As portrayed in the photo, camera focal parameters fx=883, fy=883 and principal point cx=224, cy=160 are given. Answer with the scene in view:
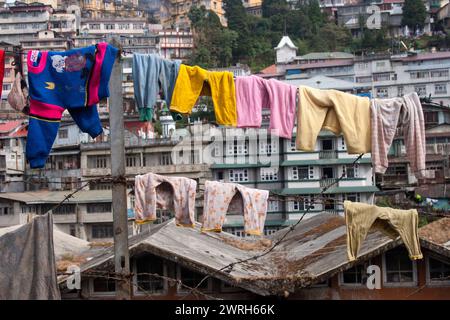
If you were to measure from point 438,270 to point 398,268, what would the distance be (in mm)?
570

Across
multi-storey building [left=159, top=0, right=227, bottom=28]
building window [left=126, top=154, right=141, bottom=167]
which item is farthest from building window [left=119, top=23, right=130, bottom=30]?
building window [left=126, top=154, right=141, bottom=167]

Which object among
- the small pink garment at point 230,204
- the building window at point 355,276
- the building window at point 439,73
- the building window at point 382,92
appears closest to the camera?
the small pink garment at point 230,204

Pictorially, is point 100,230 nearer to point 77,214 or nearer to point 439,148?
point 77,214

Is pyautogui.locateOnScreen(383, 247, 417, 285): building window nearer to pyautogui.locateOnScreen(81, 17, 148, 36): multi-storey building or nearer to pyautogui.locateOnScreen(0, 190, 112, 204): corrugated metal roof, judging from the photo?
pyautogui.locateOnScreen(0, 190, 112, 204): corrugated metal roof

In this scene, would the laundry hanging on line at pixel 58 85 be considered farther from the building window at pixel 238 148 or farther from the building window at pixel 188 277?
the building window at pixel 238 148

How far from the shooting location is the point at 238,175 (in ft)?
113

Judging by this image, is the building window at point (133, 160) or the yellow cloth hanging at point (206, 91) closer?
the yellow cloth hanging at point (206, 91)

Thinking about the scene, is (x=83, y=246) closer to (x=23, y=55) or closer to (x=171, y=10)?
(x=23, y=55)

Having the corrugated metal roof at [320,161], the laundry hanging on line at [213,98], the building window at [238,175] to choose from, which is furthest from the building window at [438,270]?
the building window at [238,175]

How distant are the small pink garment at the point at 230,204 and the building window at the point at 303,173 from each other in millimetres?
22842

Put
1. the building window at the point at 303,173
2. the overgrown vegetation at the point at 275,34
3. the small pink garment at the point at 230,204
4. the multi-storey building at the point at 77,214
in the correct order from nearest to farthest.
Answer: the small pink garment at the point at 230,204 < the multi-storey building at the point at 77,214 < the building window at the point at 303,173 < the overgrown vegetation at the point at 275,34

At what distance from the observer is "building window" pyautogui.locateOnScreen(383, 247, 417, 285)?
12898mm

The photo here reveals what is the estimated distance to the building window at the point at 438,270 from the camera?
504 inches
